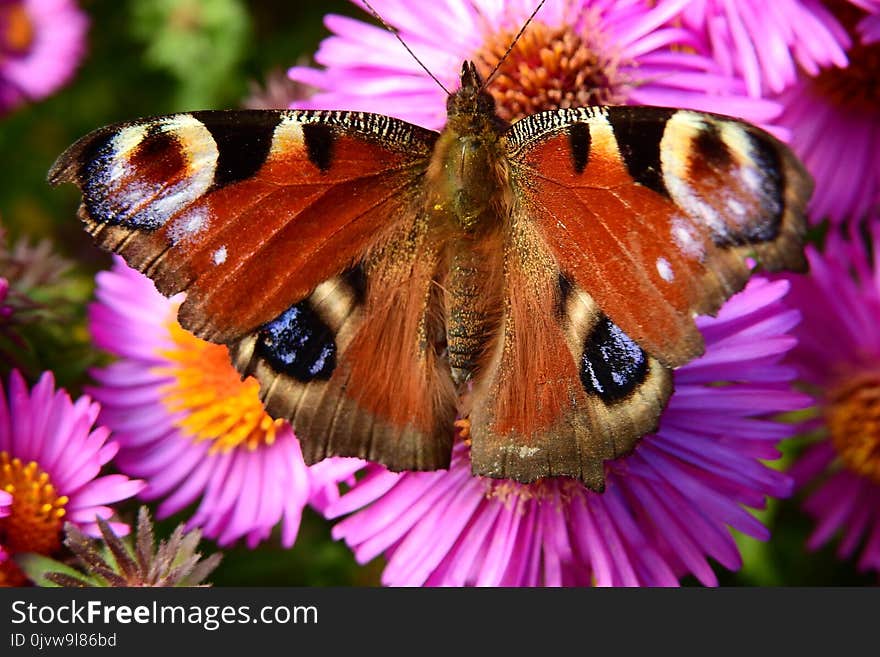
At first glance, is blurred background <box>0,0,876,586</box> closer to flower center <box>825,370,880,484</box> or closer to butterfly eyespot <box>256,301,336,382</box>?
flower center <box>825,370,880,484</box>

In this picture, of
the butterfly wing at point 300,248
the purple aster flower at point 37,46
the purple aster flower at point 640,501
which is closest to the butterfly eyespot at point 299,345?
the butterfly wing at point 300,248

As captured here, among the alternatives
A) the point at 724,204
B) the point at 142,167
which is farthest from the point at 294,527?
the point at 724,204

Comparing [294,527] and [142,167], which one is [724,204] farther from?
[294,527]

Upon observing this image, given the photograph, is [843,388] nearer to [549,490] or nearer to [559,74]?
[549,490]

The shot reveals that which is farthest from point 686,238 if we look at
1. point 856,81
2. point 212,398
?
point 856,81

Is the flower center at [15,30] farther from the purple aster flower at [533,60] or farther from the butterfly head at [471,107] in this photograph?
the butterfly head at [471,107]

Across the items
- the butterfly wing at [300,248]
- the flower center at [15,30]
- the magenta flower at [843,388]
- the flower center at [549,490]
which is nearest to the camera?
the butterfly wing at [300,248]
